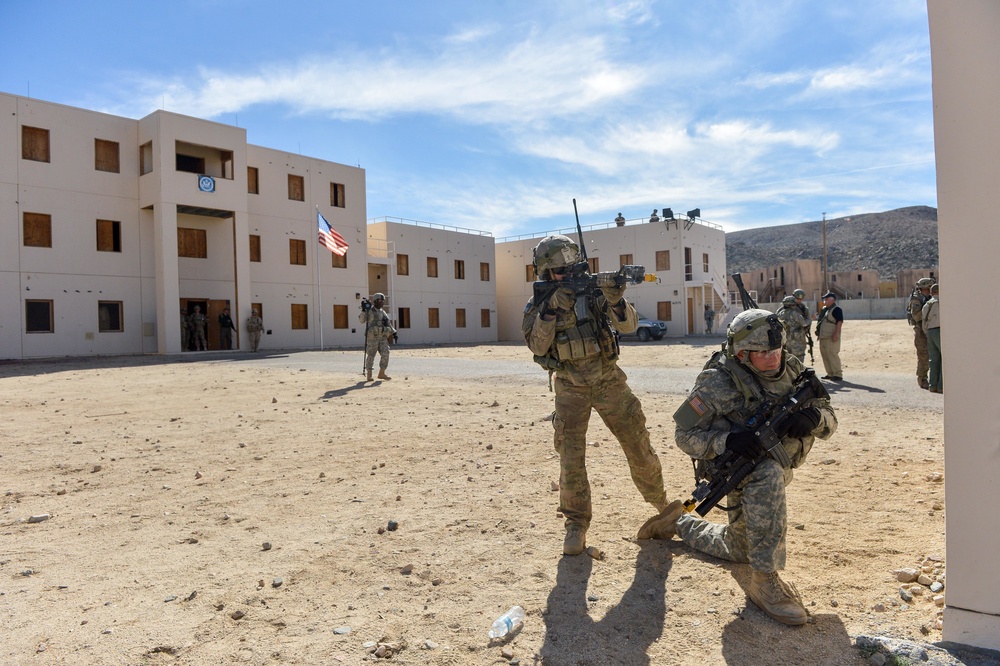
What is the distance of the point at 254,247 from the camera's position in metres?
27.9

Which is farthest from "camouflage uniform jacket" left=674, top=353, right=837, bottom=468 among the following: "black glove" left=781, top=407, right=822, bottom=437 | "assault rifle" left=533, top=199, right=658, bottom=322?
"assault rifle" left=533, top=199, right=658, bottom=322

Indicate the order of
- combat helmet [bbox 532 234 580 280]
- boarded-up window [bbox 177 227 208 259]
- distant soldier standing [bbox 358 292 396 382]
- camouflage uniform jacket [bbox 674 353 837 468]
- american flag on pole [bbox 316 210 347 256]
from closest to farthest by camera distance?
1. camouflage uniform jacket [bbox 674 353 837 468]
2. combat helmet [bbox 532 234 580 280]
3. distant soldier standing [bbox 358 292 396 382]
4. american flag on pole [bbox 316 210 347 256]
5. boarded-up window [bbox 177 227 208 259]

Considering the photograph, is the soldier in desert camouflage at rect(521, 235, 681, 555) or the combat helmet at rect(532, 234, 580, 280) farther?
the combat helmet at rect(532, 234, 580, 280)

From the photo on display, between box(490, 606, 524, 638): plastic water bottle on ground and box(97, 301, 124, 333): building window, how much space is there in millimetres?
25037

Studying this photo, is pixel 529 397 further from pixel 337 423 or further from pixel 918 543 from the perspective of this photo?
pixel 918 543

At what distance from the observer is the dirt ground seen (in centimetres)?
285

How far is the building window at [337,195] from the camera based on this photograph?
A: 31078 mm

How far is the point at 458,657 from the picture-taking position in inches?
108

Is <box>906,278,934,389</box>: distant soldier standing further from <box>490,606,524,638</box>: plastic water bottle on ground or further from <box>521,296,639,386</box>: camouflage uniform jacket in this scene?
<box>490,606,524,638</box>: plastic water bottle on ground

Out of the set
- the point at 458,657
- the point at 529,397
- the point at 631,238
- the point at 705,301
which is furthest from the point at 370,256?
the point at 458,657

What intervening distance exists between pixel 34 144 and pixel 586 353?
1000 inches

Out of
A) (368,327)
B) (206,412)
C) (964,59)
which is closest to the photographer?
(964,59)

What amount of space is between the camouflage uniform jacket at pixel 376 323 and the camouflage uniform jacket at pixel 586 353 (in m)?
9.46

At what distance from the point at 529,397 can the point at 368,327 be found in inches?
177
